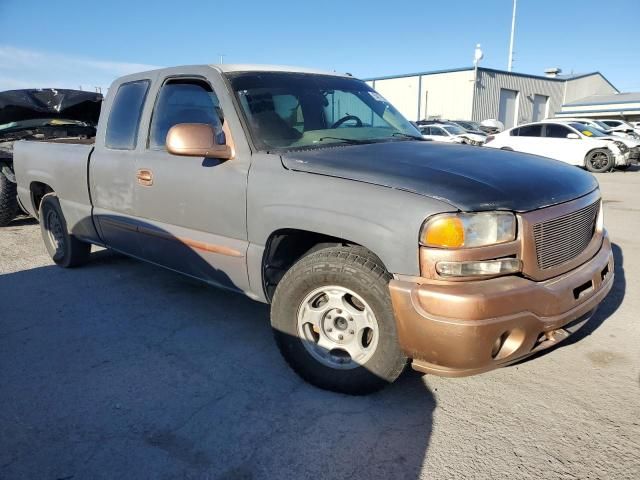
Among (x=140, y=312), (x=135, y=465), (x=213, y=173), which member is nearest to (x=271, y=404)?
(x=135, y=465)

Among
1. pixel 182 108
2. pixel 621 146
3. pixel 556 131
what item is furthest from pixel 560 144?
pixel 182 108

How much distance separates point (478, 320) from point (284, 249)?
1.33m

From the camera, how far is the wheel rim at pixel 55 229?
516 cm

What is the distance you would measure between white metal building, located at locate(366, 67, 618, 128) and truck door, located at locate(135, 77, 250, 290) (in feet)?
108

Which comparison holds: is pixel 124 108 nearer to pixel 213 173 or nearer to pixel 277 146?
Result: pixel 213 173

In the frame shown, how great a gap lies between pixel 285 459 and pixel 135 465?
2.27ft

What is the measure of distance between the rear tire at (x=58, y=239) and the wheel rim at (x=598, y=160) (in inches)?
578

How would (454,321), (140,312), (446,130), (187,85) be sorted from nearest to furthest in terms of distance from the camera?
1. (454,321)
2. (187,85)
3. (140,312)
4. (446,130)

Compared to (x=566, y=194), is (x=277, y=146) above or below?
above

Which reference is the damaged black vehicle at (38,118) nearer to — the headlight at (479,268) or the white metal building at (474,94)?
the headlight at (479,268)

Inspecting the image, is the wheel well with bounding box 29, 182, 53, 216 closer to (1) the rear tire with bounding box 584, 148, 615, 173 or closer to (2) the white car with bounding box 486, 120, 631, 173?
(2) the white car with bounding box 486, 120, 631, 173

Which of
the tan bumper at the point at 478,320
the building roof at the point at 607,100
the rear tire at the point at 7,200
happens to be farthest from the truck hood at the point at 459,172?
the building roof at the point at 607,100

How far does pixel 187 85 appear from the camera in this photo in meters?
3.60

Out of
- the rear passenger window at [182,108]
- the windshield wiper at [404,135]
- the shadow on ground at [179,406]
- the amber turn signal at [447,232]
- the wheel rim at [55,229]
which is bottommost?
the shadow on ground at [179,406]
